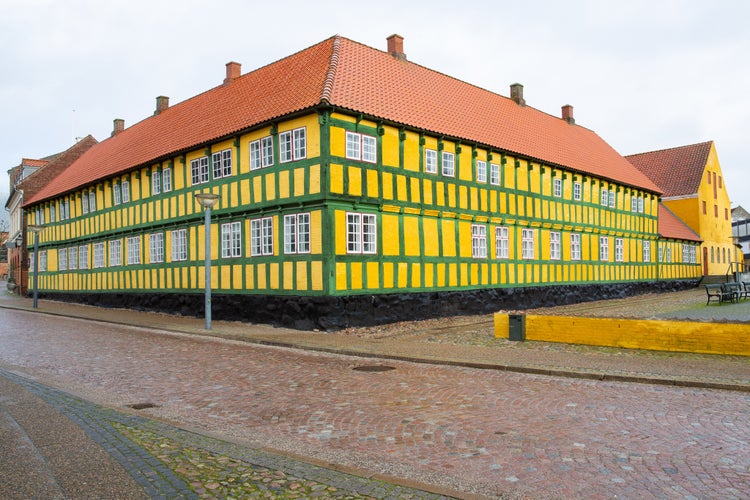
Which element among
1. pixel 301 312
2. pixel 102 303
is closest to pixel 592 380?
pixel 301 312

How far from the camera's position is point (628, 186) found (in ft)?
117

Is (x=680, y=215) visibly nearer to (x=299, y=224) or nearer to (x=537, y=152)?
(x=537, y=152)

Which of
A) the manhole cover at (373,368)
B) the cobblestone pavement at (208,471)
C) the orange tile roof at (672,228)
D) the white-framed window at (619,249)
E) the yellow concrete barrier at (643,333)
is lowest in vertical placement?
the manhole cover at (373,368)

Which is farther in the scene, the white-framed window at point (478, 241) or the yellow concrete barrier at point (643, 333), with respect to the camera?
the white-framed window at point (478, 241)

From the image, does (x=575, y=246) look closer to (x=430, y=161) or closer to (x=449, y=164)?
(x=449, y=164)

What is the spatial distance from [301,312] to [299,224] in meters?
2.77

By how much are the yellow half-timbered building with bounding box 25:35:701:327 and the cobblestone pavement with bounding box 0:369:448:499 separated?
37.5ft

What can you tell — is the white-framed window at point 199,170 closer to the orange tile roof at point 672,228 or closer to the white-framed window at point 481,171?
the white-framed window at point 481,171

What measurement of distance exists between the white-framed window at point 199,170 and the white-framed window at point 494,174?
11.4m

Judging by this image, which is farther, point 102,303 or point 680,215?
point 680,215

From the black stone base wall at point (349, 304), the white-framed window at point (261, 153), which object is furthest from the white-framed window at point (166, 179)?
the white-framed window at point (261, 153)

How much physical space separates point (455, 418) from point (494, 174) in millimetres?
18846

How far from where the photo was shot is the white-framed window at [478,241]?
23.8m

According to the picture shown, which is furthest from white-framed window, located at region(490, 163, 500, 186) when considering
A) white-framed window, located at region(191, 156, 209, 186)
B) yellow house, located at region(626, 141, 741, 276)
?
yellow house, located at region(626, 141, 741, 276)
